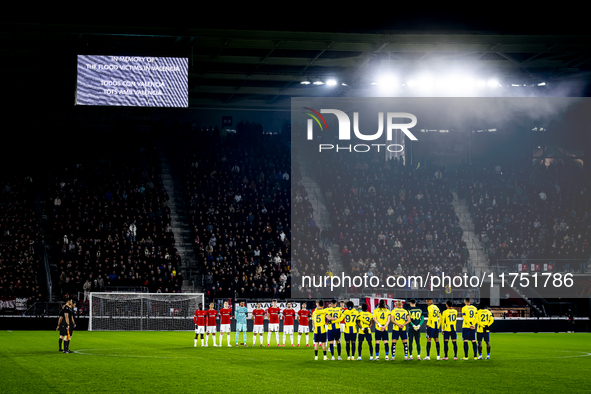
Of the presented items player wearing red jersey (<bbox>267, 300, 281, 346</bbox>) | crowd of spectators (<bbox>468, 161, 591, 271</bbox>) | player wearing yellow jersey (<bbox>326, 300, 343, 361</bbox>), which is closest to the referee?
player wearing red jersey (<bbox>267, 300, 281, 346</bbox>)

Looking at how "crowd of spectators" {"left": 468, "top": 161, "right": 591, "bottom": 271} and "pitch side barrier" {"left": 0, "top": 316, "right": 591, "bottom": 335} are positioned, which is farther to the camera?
"crowd of spectators" {"left": 468, "top": 161, "right": 591, "bottom": 271}

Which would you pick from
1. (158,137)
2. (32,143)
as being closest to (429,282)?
(158,137)

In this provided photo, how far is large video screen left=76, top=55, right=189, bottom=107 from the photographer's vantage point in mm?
26578

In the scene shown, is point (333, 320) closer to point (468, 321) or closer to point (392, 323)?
point (392, 323)

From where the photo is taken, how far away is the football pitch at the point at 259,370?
13.6 metres

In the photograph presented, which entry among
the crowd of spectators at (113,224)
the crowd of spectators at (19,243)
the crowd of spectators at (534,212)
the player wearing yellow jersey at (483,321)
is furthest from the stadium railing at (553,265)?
the crowd of spectators at (19,243)

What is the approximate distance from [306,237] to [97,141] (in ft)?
43.2

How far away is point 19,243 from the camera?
3431cm

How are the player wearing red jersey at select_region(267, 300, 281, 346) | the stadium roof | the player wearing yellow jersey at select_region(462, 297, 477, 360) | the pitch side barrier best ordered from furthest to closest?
the pitch side barrier → the stadium roof → the player wearing red jersey at select_region(267, 300, 281, 346) → the player wearing yellow jersey at select_region(462, 297, 477, 360)

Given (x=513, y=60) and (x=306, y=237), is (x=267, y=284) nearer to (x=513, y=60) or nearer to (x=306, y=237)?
(x=306, y=237)

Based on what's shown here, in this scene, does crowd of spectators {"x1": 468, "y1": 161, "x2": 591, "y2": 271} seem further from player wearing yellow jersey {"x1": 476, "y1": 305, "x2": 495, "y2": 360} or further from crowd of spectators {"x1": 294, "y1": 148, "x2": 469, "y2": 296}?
player wearing yellow jersey {"x1": 476, "y1": 305, "x2": 495, "y2": 360}

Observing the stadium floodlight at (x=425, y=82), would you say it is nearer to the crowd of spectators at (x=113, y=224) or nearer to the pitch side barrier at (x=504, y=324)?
the pitch side barrier at (x=504, y=324)

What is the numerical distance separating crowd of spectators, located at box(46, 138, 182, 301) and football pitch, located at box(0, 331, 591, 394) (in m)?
8.42

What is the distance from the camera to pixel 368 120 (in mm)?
41844
